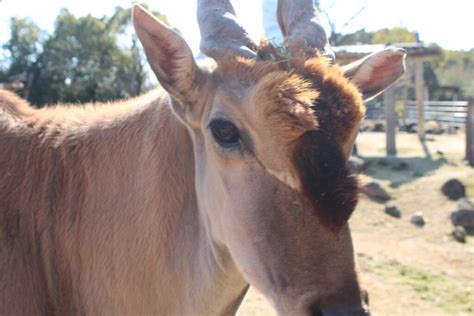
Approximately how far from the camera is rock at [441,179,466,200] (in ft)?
51.5

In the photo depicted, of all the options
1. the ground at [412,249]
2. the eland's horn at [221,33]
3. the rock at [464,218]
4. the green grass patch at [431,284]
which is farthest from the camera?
the rock at [464,218]

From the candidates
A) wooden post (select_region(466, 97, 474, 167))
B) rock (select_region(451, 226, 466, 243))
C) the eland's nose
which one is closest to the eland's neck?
the eland's nose

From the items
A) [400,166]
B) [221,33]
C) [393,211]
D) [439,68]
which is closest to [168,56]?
[221,33]

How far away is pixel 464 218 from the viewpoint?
13.4 m

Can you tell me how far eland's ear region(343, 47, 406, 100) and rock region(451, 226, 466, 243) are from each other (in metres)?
9.24

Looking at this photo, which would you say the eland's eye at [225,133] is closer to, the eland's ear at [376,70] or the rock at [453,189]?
the eland's ear at [376,70]

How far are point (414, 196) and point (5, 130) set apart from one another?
45.2ft

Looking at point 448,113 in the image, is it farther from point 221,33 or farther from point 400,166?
point 221,33

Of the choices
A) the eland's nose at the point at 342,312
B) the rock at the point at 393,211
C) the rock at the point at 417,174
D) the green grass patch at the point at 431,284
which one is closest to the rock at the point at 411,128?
the rock at the point at 417,174

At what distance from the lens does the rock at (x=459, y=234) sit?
12.4 m

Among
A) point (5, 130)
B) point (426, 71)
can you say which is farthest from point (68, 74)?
point (426, 71)

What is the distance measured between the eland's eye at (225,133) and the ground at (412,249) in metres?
0.78

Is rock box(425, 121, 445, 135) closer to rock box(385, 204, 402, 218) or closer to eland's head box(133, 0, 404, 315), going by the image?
rock box(385, 204, 402, 218)

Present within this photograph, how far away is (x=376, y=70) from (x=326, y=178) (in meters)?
1.54
